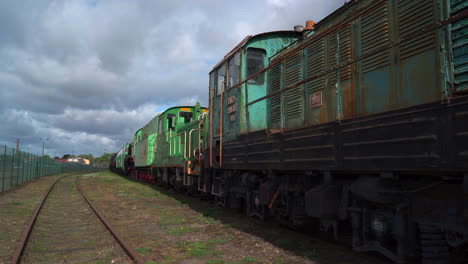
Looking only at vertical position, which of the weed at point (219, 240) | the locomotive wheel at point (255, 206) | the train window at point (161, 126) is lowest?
the weed at point (219, 240)

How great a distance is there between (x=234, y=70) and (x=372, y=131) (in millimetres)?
4311

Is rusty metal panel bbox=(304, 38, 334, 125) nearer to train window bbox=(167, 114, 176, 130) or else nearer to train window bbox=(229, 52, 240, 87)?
train window bbox=(229, 52, 240, 87)

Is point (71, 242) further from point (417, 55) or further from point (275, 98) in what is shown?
point (417, 55)

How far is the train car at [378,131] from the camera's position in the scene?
8.98ft

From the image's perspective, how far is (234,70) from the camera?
7.10 m

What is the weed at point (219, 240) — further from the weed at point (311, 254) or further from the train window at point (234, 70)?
the train window at point (234, 70)

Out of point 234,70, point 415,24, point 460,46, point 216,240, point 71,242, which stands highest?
point 234,70

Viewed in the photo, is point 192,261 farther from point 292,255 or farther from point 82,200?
point 82,200

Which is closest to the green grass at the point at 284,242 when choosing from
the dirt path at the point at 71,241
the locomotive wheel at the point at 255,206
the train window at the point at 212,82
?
the locomotive wheel at the point at 255,206

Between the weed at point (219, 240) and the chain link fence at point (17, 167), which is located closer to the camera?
the weed at point (219, 240)

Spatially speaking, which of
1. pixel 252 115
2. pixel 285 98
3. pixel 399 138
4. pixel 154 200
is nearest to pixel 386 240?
pixel 399 138

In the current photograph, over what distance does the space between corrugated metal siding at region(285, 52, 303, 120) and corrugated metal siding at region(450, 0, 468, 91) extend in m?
2.39

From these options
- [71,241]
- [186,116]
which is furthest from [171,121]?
[71,241]

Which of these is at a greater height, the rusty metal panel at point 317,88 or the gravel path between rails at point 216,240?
the rusty metal panel at point 317,88
